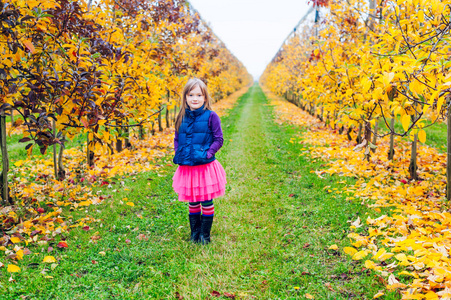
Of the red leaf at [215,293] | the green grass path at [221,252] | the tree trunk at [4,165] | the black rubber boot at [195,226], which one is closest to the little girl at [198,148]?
the black rubber boot at [195,226]

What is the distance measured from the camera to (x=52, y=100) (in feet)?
9.34

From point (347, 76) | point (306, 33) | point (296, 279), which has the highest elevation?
point (306, 33)

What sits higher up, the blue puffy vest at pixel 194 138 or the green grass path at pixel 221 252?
the blue puffy vest at pixel 194 138

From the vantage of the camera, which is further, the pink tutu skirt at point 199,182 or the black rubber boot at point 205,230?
the black rubber boot at point 205,230

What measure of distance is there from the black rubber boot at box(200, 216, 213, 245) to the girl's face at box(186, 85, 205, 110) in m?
1.21

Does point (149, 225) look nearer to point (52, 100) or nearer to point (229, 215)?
point (229, 215)

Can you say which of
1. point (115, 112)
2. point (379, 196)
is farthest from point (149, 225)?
point (379, 196)

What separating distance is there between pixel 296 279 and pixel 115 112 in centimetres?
267

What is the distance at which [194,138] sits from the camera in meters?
2.97

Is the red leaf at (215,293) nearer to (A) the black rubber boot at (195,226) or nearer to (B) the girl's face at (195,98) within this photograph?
(A) the black rubber boot at (195,226)

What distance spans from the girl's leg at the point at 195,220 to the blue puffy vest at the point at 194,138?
52cm

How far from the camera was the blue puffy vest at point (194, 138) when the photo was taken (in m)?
2.92

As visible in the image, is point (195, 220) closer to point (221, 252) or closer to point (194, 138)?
point (221, 252)

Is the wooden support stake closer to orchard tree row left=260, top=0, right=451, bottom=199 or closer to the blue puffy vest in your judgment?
the blue puffy vest
